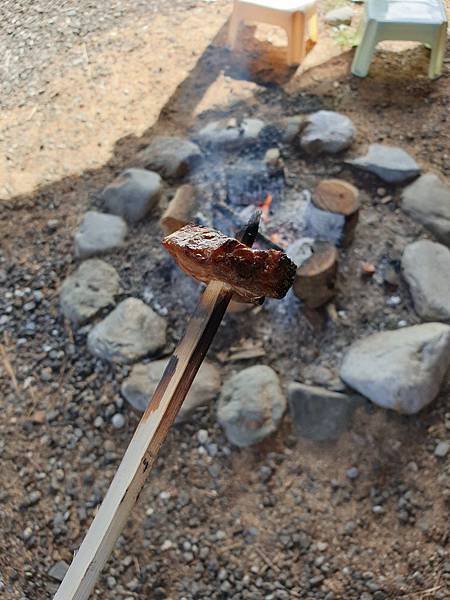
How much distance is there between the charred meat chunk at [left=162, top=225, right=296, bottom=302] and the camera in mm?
1735

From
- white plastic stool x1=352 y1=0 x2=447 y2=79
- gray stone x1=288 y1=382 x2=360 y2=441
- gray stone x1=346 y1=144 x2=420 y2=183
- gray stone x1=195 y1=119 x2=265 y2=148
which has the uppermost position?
white plastic stool x1=352 y1=0 x2=447 y2=79

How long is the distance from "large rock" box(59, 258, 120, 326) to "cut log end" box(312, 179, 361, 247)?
120cm

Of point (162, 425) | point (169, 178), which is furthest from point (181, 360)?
point (169, 178)

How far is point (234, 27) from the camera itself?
15.7ft

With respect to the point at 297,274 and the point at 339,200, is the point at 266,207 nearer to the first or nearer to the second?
the point at 339,200

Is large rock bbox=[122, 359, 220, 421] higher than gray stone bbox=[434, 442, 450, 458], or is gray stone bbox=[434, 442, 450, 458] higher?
large rock bbox=[122, 359, 220, 421]

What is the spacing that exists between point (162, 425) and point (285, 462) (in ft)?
3.96

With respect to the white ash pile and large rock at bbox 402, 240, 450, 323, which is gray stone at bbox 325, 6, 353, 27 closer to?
the white ash pile

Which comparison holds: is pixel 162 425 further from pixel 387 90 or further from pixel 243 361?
pixel 387 90

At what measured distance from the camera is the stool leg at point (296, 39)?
14.8 feet

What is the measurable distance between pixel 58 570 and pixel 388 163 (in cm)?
287

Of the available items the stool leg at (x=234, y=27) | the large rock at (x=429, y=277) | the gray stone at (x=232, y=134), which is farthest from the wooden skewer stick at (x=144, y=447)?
the stool leg at (x=234, y=27)

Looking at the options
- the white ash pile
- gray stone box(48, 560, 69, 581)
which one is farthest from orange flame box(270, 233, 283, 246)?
gray stone box(48, 560, 69, 581)

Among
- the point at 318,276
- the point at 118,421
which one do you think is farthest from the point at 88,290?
the point at 318,276
